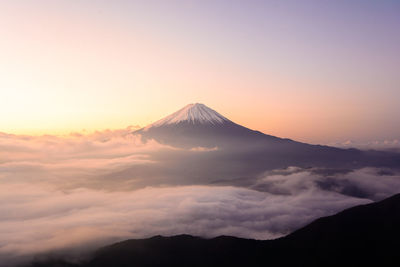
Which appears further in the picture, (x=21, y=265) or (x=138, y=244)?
(x=138, y=244)

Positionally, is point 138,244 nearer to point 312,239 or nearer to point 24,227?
point 24,227

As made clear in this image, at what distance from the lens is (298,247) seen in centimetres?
15225

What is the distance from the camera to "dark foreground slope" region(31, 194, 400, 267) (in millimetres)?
141875

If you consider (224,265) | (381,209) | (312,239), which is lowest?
(224,265)

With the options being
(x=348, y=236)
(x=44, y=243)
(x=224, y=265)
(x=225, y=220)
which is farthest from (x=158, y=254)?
(x=348, y=236)

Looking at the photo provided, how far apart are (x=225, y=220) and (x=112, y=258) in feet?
215

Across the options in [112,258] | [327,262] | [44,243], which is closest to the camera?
[327,262]

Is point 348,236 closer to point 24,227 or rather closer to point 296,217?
point 296,217

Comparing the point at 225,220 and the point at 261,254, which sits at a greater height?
the point at 225,220

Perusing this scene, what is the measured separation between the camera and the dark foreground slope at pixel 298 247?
465ft

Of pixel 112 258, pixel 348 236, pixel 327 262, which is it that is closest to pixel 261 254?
pixel 327 262

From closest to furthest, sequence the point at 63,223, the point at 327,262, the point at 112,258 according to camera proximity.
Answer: the point at 327,262 < the point at 112,258 < the point at 63,223

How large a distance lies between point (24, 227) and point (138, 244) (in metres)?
66.5

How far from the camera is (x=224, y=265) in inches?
5955
